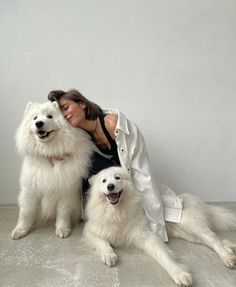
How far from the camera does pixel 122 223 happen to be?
2.30 m

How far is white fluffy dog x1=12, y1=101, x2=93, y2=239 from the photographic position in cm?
241

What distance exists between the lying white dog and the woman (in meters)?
0.10

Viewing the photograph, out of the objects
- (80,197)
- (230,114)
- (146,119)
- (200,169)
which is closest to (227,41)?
(230,114)

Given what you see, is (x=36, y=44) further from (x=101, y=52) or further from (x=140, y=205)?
(x=140, y=205)

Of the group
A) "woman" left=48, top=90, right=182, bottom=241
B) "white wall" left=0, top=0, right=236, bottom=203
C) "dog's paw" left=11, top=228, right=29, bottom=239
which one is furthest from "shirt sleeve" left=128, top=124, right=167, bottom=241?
"dog's paw" left=11, top=228, right=29, bottom=239

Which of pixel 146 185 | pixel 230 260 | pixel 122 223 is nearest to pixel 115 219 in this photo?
pixel 122 223

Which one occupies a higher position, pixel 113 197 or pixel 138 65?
pixel 138 65

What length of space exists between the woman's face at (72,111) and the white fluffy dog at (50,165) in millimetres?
49

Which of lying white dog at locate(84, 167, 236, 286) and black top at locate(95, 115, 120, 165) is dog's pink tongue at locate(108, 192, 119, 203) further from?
black top at locate(95, 115, 120, 165)

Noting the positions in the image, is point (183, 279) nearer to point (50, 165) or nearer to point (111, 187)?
point (111, 187)

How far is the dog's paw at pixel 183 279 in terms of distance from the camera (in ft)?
6.07

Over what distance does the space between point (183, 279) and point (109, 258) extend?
0.55 meters

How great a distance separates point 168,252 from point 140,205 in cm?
44

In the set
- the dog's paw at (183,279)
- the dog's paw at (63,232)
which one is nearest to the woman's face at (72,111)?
the dog's paw at (63,232)
